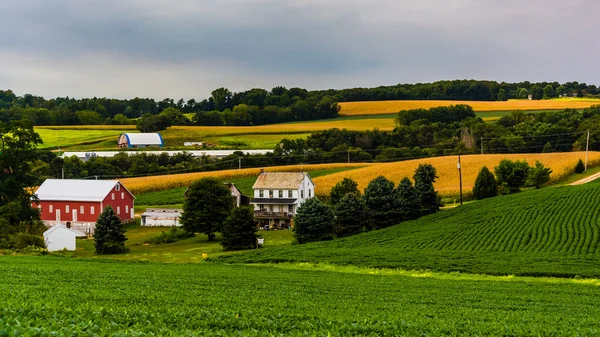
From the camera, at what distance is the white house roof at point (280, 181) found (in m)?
70.9

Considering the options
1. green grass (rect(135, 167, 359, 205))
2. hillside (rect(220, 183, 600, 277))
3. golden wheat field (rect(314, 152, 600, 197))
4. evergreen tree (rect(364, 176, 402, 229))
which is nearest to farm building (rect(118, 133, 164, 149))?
green grass (rect(135, 167, 359, 205))

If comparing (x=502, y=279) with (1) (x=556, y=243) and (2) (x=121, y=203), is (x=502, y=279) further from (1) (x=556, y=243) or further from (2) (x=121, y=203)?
(2) (x=121, y=203)

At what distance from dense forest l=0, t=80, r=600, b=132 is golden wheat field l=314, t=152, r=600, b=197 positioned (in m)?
67.9

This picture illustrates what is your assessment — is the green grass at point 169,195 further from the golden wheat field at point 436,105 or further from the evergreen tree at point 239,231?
the golden wheat field at point 436,105

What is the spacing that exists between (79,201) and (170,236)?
15111mm

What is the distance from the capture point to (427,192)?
64.1 m

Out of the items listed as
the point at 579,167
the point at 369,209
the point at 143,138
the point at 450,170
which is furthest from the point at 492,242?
the point at 143,138

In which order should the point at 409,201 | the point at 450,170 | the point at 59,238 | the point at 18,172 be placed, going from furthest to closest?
the point at 450,170
the point at 409,201
the point at 18,172
the point at 59,238

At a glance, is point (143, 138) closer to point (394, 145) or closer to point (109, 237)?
point (394, 145)

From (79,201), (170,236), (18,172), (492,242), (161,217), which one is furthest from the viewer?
(79,201)

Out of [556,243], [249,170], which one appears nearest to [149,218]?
[249,170]

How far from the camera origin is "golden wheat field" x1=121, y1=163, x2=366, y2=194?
87.6 m

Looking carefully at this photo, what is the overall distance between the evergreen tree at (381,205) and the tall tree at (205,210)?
45.2 ft

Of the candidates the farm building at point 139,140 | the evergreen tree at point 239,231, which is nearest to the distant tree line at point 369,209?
the evergreen tree at point 239,231
